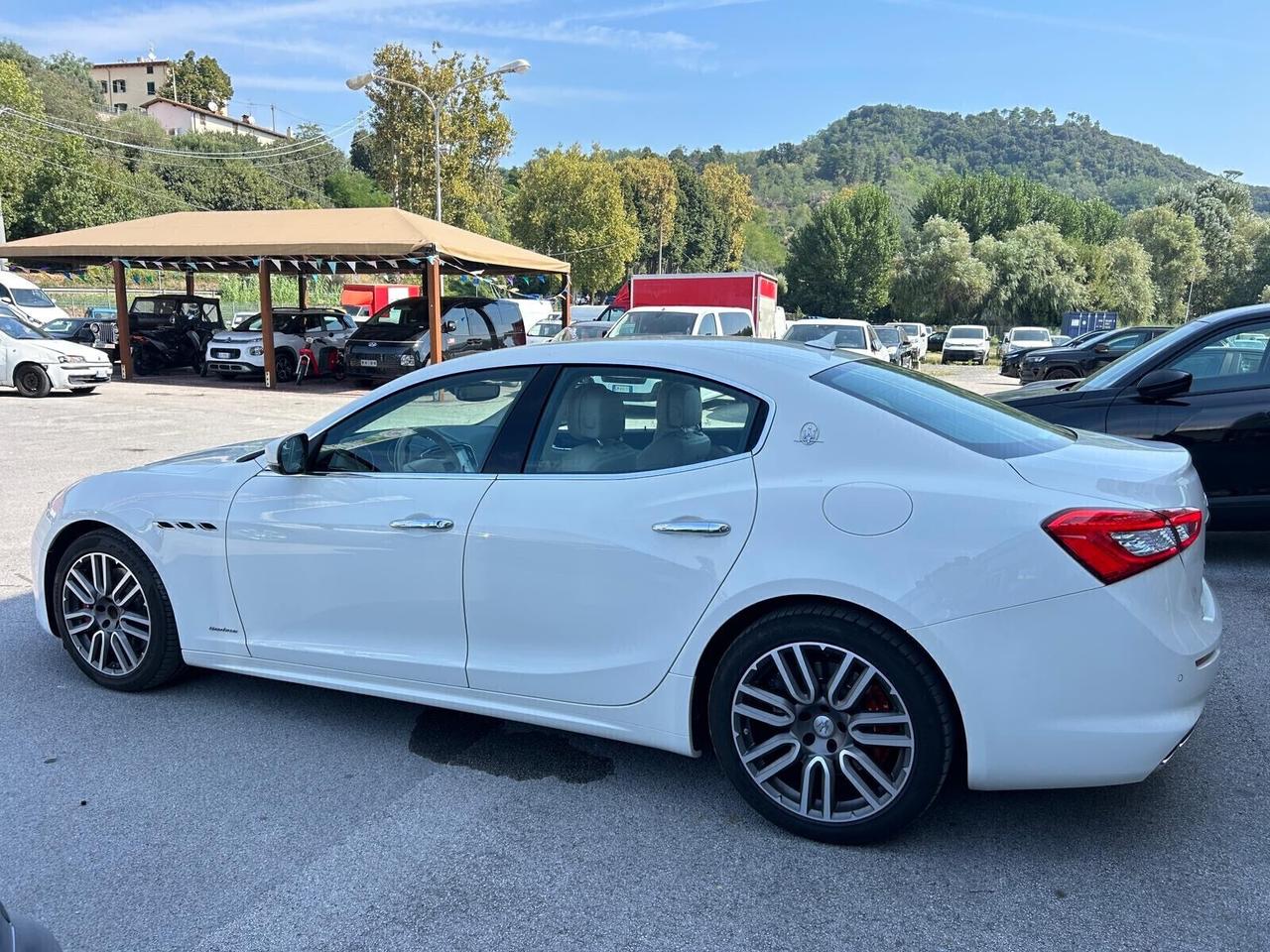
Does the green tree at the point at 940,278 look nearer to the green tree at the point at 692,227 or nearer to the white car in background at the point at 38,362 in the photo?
the green tree at the point at 692,227

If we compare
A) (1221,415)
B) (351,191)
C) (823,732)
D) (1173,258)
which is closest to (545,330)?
(1221,415)

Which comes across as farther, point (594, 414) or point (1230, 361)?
point (1230, 361)

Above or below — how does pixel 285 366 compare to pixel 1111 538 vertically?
above

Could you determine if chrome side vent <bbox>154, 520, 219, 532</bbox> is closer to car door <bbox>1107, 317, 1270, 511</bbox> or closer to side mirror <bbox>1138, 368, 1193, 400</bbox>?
car door <bbox>1107, 317, 1270, 511</bbox>

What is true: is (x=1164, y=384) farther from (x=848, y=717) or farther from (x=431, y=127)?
(x=431, y=127)

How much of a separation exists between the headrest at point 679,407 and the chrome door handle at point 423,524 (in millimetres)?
839

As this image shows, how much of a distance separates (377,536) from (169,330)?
22.9 meters

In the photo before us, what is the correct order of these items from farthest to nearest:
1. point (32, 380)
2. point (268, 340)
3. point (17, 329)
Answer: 1. point (268, 340)
2. point (17, 329)
3. point (32, 380)

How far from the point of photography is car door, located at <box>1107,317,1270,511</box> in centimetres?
589

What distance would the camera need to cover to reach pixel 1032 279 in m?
52.9

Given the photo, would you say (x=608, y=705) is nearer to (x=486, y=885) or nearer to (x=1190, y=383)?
(x=486, y=885)

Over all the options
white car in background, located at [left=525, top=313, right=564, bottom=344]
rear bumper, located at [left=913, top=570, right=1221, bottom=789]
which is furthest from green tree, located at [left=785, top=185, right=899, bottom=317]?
rear bumper, located at [left=913, top=570, right=1221, bottom=789]

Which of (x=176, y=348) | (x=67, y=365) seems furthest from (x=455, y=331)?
(x=176, y=348)

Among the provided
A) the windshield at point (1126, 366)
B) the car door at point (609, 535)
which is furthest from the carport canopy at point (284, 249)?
the car door at point (609, 535)
